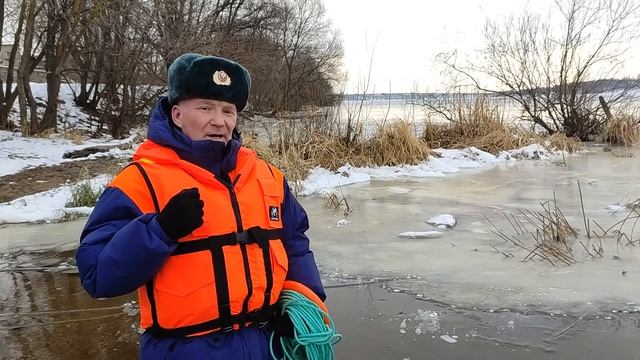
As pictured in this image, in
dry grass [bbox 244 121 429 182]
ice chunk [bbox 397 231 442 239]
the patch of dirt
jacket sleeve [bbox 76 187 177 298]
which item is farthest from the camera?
dry grass [bbox 244 121 429 182]

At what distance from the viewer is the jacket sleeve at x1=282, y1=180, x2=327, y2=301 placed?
2018mm

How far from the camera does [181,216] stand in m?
1.56

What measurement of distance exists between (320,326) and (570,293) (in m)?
2.69

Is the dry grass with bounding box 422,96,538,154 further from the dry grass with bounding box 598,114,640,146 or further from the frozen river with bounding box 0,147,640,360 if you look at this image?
the frozen river with bounding box 0,147,640,360

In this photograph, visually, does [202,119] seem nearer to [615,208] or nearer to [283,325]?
[283,325]

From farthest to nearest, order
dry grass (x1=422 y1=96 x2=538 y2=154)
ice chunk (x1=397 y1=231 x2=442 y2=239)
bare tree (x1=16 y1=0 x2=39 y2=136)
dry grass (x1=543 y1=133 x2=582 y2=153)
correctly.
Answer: bare tree (x1=16 y1=0 x2=39 y2=136), dry grass (x1=422 y1=96 x2=538 y2=154), dry grass (x1=543 y1=133 x2=582 y2=153), ice chunk (x1=397 y1=231 x2=442 y2=239)

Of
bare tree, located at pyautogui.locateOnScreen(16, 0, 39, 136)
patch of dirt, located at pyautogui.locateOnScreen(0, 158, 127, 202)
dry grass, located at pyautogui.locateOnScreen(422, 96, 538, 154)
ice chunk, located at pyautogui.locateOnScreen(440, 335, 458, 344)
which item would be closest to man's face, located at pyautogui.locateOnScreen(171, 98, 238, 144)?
ice chunk, located at pyautogui.locateOnScreen(440, 335, 458, 344)

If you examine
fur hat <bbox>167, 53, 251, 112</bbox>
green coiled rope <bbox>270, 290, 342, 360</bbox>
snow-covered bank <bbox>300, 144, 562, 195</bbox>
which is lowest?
snow-covered bank <bbox>300, 144, 562, 195</bbox>

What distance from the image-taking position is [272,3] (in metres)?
34.0

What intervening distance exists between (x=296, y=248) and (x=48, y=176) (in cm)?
942

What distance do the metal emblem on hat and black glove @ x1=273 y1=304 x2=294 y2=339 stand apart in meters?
0.78

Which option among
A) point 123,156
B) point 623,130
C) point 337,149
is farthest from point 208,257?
point 623,130

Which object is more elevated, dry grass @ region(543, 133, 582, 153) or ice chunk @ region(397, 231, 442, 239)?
dry grass @ region(543, 133, 582, 153)

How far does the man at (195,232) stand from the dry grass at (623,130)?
1577cm
